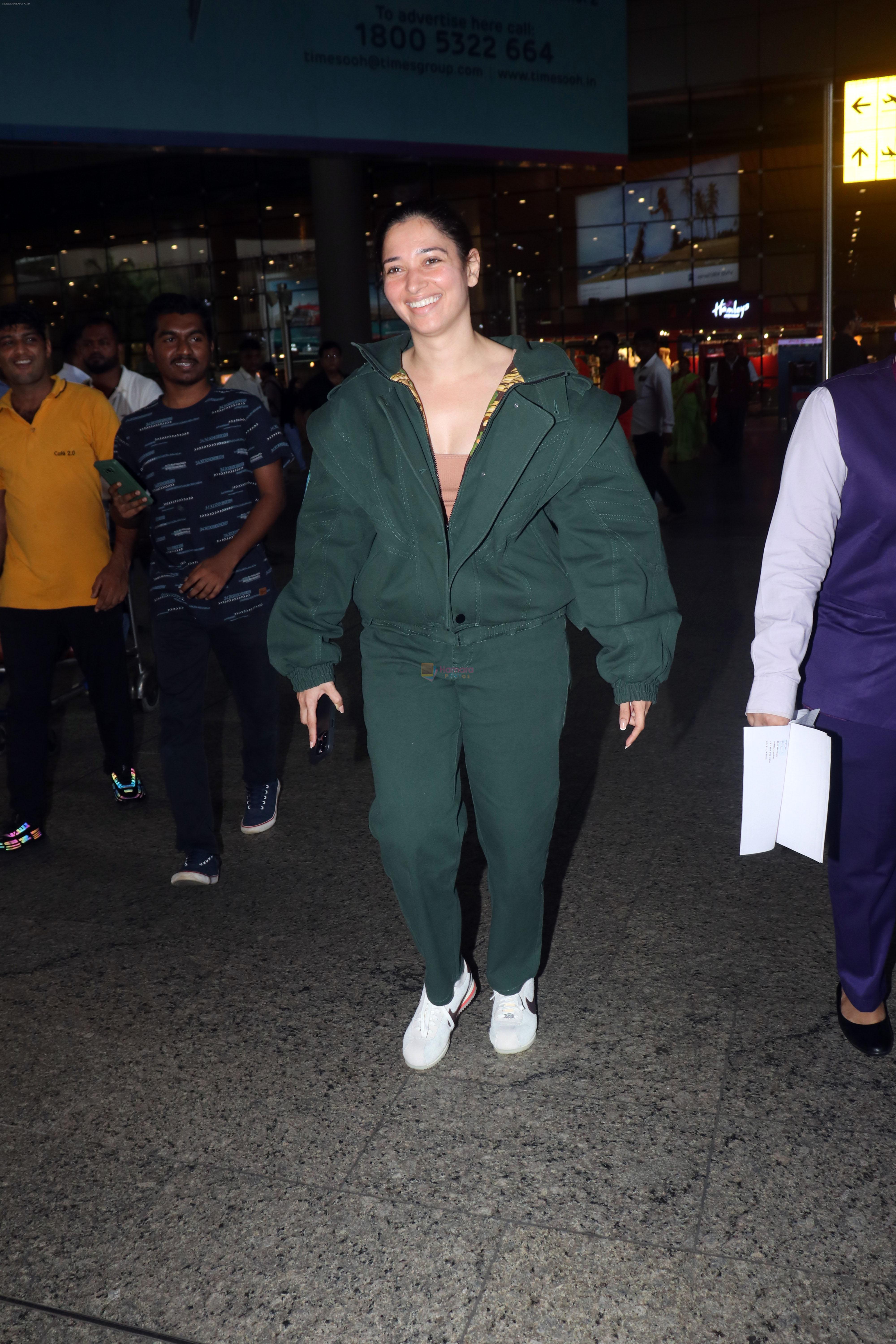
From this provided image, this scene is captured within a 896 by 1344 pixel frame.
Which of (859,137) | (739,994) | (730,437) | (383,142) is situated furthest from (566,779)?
(730,437)

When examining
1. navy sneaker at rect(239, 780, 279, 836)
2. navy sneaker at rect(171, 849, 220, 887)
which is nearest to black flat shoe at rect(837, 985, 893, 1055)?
navy sneaker at rect(171, 849, 220, 887)

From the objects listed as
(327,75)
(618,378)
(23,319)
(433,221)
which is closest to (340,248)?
(327,75)

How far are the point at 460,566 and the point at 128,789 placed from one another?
2891 mm

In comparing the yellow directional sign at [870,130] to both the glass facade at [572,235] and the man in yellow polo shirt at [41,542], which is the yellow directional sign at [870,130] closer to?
the man in yellow polo shirt at [41,542]

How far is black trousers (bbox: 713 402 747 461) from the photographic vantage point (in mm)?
19312

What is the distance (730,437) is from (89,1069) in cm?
1818

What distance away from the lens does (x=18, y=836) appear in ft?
14.7

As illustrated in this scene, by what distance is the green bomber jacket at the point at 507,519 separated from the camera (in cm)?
250

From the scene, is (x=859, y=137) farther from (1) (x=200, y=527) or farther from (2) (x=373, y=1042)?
(2) (x=373, y=1042)

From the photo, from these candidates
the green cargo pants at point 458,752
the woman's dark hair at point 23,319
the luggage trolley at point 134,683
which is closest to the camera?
the green cargo pants at point 458,752

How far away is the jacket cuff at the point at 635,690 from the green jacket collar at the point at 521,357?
707 millimetres

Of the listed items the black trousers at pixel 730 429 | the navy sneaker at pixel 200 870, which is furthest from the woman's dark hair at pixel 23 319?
the black trousers at pixel 730 429

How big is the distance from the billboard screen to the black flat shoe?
27.0 meters

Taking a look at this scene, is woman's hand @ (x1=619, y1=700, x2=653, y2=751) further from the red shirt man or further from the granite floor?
the red shirt man
